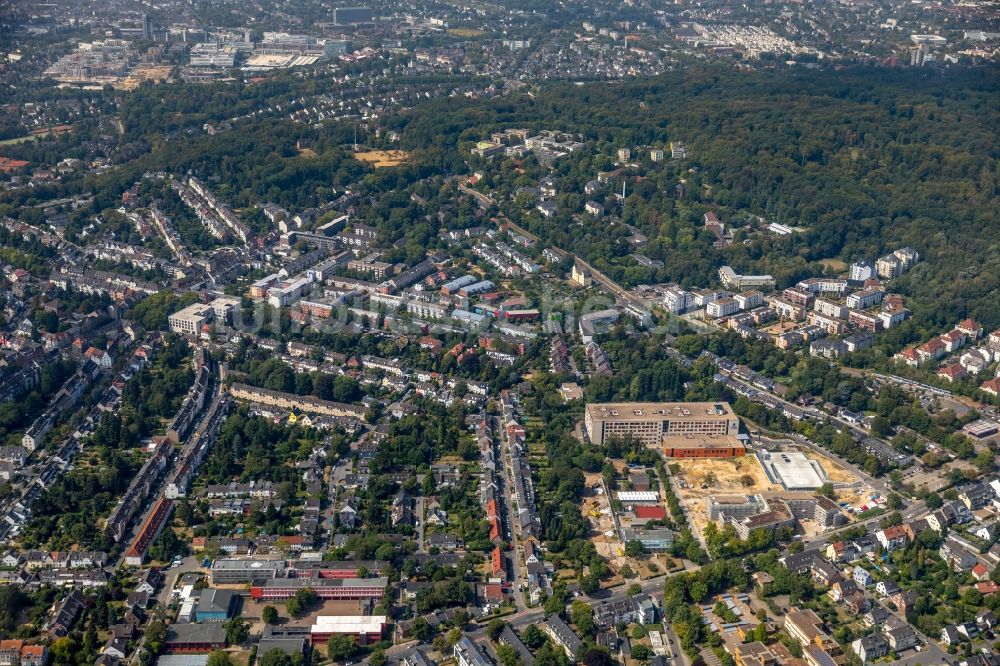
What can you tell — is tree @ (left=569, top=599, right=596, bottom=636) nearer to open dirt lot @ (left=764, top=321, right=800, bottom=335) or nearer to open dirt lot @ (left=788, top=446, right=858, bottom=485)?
open dirt lot @ (left=788, top=446, right=858, bottom=485)

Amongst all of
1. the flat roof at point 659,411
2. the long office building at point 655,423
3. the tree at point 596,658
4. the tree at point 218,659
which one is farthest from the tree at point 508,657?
the flat roof at point 659,411

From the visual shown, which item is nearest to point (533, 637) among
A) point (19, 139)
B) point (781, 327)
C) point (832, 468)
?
point (832, 468)

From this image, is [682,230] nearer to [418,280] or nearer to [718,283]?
[718,283]

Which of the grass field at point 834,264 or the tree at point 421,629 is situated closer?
the tree at point 421,629

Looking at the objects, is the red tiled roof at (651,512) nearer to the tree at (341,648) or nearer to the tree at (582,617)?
the tree at (582,617)

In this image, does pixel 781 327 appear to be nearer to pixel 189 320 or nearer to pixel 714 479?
pixel 714 479

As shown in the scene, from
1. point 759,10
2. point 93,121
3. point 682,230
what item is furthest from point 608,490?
point 759,10

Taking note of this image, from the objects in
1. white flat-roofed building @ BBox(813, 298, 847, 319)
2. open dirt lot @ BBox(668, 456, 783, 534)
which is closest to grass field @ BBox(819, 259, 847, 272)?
white flat-roofed building @ BBox(813, 298, 847, 319)
